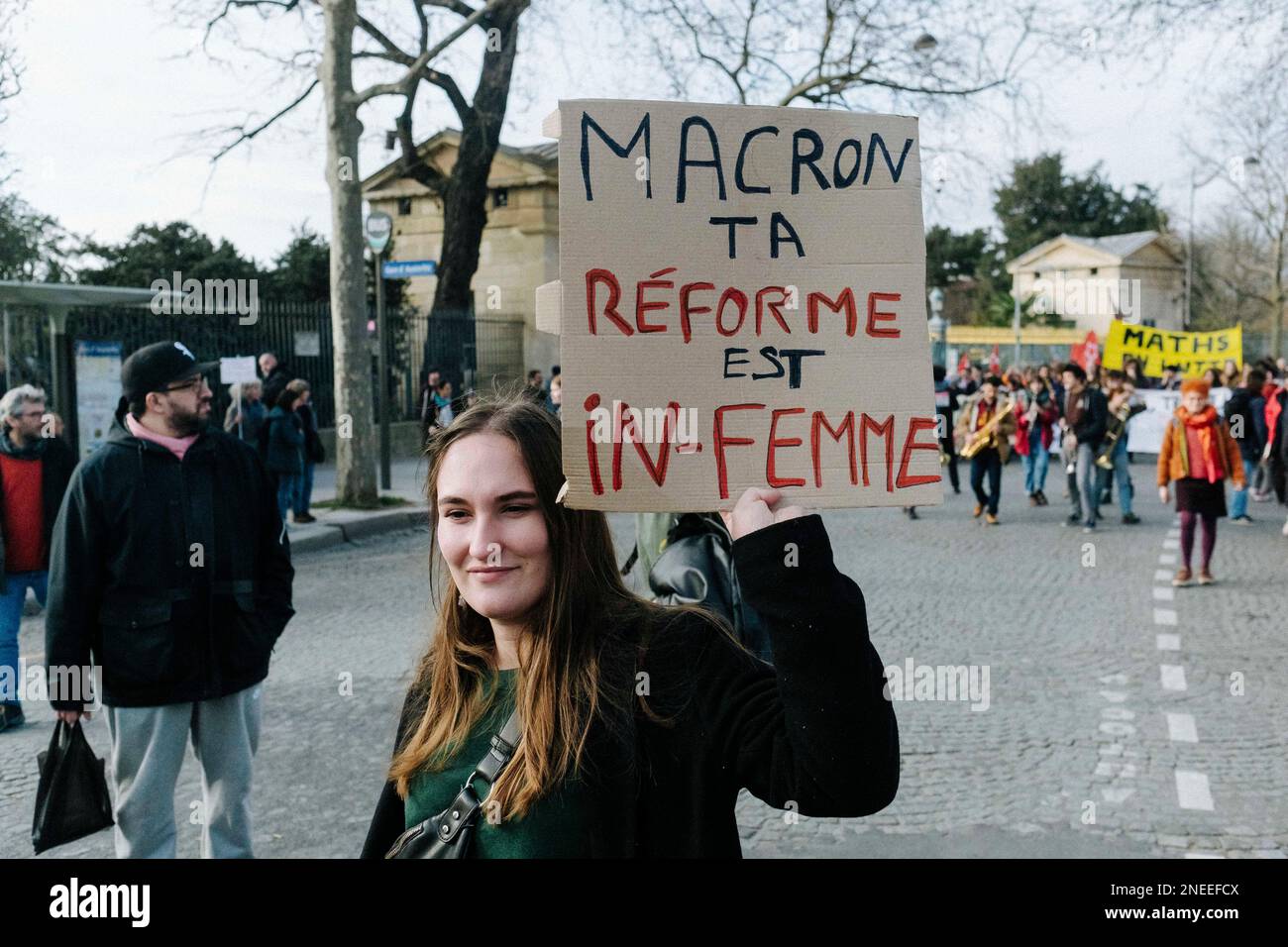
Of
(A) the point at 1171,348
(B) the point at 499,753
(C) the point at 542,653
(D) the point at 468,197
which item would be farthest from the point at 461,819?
(D) the point at 468,197

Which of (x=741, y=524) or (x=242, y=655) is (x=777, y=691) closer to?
(x=741, y=524)

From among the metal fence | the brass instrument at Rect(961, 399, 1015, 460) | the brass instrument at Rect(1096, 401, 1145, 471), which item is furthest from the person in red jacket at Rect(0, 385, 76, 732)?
the brass instrument at Rect(1096, 401, 1145, 471)

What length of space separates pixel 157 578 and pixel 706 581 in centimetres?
182

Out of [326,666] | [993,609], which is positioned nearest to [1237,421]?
[993,609]

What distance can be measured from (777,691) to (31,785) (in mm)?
4913

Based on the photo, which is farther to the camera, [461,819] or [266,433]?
[266,433]

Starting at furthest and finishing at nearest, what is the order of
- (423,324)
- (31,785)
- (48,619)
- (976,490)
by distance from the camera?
(423,324)
(976,490)
(31,785)
(48,619)

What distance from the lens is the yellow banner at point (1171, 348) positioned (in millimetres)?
21359

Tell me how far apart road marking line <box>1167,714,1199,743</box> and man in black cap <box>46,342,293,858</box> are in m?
4.31

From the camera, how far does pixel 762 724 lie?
175 centimetres

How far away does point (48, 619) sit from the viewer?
3.98m

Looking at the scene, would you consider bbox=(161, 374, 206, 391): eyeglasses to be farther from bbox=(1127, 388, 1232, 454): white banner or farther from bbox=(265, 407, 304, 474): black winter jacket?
bbox=(1127, 388, 1232, 454): white banner

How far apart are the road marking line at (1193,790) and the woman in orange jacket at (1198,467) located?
17.7 ft
